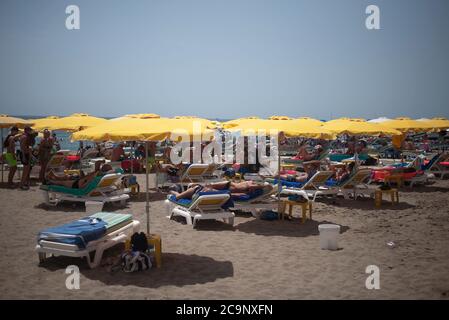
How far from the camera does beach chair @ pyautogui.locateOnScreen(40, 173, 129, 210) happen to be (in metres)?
9.41

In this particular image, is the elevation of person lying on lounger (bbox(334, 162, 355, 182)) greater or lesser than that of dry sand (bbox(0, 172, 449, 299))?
greater

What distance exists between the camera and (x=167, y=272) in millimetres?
5418

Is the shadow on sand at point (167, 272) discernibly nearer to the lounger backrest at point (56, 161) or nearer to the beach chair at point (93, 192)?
the beach chair at point (93, 192)

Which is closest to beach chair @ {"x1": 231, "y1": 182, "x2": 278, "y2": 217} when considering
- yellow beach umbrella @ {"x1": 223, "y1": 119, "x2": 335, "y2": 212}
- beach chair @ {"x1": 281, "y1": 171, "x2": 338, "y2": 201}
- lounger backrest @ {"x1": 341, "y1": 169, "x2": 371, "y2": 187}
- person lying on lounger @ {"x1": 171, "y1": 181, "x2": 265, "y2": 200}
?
person lying on lounger @ {"x1": 171, "y1": 181, "x2": 265, "y2": 200}

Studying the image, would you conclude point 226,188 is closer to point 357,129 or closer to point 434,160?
point 357,129

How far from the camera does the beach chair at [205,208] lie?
7738 mm

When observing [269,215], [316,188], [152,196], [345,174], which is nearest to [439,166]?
[345,174]

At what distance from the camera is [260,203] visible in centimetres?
856

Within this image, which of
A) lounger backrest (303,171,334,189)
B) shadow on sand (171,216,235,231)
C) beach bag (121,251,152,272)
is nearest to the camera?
beach bag (121,251,152,272)

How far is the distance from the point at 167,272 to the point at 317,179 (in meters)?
5.47

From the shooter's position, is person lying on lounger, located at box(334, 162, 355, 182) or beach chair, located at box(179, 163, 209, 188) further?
beach chair, located at box(179, 163, 209, 188)

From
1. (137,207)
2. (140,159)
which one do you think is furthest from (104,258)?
(140,159)

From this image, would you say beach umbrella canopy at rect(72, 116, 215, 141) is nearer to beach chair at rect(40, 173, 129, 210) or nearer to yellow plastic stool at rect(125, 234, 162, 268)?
yellow plastic stool at rect(125, 234, 162, 268)
